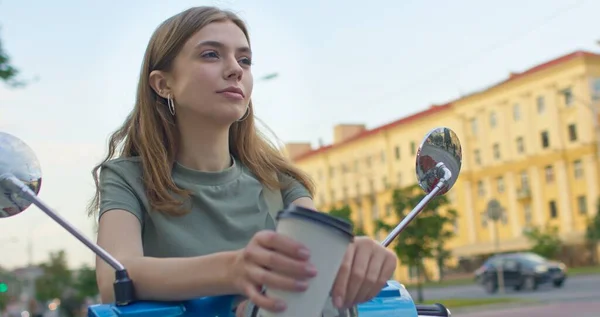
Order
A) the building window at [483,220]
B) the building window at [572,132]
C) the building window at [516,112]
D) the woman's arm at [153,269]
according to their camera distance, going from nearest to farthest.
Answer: the woman's arm at [153,269]
the building window at [572,132]
the building window at [516,112]
the building window at [483,220]

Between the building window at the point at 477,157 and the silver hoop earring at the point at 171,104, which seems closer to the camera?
the silver hoop earring at the point at 171,104

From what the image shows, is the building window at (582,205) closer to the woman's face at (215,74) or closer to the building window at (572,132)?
the building window at (572,132)

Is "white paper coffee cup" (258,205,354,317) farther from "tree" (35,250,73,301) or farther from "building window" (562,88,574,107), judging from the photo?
"tree" (35,250,73,301)

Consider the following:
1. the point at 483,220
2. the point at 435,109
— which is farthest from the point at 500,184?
the point at 435,109

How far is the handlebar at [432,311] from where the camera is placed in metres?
1.63

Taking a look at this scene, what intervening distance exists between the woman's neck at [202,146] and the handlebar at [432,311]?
0.53 meters

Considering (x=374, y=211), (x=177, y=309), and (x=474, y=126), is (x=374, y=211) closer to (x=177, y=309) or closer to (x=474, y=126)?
(x=474, y=126)

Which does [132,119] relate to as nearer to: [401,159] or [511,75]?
[511,75]

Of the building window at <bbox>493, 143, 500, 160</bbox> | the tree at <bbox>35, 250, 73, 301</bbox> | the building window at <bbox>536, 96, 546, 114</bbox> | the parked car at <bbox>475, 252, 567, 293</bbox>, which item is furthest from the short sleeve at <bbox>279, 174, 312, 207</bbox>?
the tree at <bbox>35, 250, 73, 301</bbox>

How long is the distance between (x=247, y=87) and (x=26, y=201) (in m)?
0.49

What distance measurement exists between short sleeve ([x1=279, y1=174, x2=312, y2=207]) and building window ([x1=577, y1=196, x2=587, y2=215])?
48.4 metres

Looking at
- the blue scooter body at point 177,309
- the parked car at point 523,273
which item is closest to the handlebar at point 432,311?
the blue scooter body at point 177,309

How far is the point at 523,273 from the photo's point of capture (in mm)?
24641

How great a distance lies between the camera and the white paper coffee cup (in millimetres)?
952
